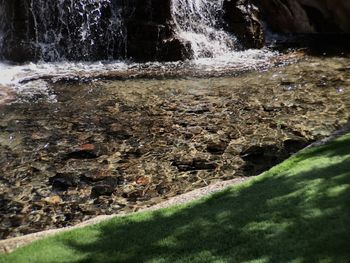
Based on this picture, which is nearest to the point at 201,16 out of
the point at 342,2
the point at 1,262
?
the point at 342,2

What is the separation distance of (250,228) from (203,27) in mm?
13976

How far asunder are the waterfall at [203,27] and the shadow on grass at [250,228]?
11110 millimetres

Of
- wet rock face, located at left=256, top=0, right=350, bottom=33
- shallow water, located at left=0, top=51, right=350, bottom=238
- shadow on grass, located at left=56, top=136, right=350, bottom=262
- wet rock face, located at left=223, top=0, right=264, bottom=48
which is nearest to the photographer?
shadow on grass, located at left=56, top=136, right=350, bottom=262

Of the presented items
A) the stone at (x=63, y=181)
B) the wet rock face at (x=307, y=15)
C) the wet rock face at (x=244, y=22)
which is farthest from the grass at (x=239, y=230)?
the wet rock face at (x=307, y=15)

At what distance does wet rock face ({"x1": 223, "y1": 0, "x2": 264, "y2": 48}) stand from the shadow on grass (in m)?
12.0

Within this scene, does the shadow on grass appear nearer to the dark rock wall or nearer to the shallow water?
the shallow water

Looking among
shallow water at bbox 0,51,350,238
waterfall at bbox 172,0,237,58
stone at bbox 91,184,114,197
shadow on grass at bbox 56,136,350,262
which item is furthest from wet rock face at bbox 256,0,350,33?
shadow on grass at bbox 56,136,350,262

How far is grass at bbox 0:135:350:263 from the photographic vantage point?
450cm

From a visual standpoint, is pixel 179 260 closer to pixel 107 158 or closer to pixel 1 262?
pixel 1 262

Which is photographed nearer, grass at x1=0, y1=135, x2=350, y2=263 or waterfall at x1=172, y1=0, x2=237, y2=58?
grass at x1=0, y1=135, x2=350, y2=263

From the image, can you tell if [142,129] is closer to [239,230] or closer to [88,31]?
[239,230]

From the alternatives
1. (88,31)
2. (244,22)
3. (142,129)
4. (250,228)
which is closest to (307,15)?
(244,22)

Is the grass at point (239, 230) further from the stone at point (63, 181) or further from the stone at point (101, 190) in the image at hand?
the stone at point (63, 181)

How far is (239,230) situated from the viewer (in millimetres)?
4992
